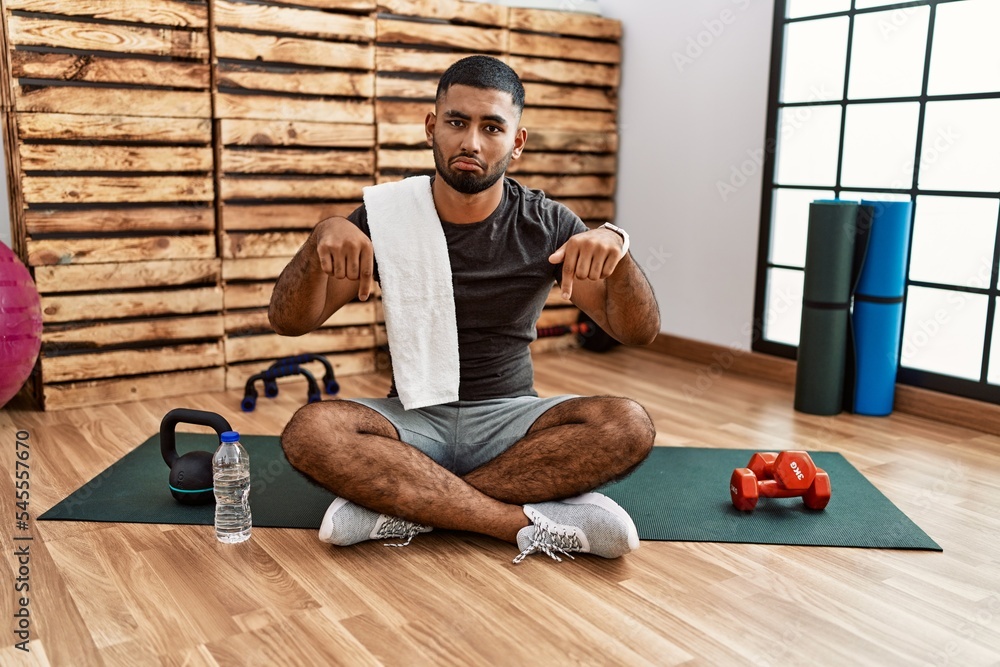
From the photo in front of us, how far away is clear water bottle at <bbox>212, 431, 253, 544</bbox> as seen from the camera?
2.04 meters

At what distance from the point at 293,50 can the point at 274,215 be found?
64 cm

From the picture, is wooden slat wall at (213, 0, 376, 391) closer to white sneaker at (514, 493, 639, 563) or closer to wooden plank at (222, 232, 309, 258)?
wooden plank at (222, 232, 309, 258)

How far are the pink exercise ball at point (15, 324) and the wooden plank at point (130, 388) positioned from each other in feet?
3.14

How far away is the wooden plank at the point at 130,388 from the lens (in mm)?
3176

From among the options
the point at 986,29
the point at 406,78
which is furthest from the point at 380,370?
the point at 986,29

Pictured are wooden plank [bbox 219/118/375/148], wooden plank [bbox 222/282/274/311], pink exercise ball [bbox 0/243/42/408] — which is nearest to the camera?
pink exercise ball [bbox 0/243/42/408]

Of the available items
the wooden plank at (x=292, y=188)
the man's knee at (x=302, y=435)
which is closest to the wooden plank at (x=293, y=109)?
the wooden plank at (x=292, y=188)

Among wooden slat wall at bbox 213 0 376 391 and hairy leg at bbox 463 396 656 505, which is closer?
hairy leg at bbox 463 396 656 505

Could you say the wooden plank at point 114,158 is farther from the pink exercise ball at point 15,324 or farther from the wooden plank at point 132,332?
the pink exercise ball at point 15,324

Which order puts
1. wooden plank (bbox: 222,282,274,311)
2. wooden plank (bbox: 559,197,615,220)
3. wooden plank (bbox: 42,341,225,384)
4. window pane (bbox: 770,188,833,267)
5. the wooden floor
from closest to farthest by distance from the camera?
the wooden floor < wooden plank (bbox: 42,341,225,384) < wooden plank (bbox: 222,282,274,311) < window pane (bbox: 770,188,833,267) < wooden plank (bbox: 559,197,615,220)

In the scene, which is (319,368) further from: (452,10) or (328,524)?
(328,524)

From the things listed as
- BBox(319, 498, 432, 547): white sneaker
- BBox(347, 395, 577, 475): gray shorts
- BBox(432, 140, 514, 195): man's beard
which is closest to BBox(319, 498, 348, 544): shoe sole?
BBox(319, 498, 432, 547): white sneaker

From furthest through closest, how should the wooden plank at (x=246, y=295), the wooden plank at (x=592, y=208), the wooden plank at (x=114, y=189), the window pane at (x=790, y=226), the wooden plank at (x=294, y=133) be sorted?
the wooden plank at (x=592, y=208), the window pane at (x=790, y=226), the wooden plank at (x=246, y=295), the wooden plank at (x=294, y=133), the wooden plank at (x=114, y=189)

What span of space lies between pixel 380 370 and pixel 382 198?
5.95ft
